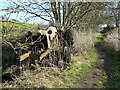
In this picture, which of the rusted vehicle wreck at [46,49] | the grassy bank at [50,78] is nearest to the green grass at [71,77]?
the grassy bank at [50,78]

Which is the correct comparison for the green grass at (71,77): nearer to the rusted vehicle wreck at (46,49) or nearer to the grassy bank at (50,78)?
the grassy bank at (50,78)

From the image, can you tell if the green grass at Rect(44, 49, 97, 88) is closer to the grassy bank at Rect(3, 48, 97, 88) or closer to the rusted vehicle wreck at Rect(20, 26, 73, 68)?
the grassy bank at Rect(3, 48, 97, 88)

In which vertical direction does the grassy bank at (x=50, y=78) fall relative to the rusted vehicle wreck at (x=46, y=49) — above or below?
below

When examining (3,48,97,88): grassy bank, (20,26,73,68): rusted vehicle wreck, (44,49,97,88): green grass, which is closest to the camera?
(3,48,97,88): grassy bank

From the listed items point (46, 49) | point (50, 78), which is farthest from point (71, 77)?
point (46, 49)

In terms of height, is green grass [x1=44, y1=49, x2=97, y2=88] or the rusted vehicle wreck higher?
the rusted vehicle wreck

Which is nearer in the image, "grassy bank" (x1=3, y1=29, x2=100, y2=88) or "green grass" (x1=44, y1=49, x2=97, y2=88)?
"grassy bank" (x1=3, y1=29, x2=100, y2=88)

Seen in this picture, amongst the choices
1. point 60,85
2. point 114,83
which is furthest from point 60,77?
point 114,83

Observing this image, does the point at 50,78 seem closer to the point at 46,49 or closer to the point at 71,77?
the point at 71,77

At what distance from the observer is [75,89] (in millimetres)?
4387

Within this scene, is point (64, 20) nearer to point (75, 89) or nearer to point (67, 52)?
point (67, 52)

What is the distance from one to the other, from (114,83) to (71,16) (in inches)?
239

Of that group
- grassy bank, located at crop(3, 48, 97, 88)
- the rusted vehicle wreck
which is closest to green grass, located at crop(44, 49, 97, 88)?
grassy bank, located at crop(3, 48, 97, 88)

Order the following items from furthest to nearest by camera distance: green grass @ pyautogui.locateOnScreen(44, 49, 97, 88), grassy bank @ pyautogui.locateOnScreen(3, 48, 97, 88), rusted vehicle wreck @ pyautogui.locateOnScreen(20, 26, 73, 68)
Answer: rusted vehicle wreck @ pyautogui.locateOnScreen(20, 26, 73, 68) → green grass @ pyautogui.locateOnScreen(44, 49, 97, 88) → grassy bank @ pyautogui.locateOnScreen(3, 48, 97, 88)
